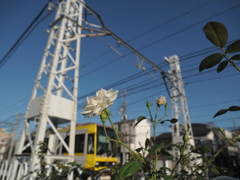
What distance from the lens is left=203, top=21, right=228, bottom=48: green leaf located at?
19.2 inches

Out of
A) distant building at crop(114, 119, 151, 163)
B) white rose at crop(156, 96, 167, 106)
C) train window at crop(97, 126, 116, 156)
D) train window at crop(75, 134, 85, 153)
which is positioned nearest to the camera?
white rose at crop(156, 96, 167, 106)

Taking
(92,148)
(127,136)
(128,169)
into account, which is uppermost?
(127,136)

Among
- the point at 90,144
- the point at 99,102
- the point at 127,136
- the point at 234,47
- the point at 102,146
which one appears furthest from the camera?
the point at 127,136

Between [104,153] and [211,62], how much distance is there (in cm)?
641

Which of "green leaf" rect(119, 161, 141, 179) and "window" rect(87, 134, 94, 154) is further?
"window" rect(87, 134, 94, 154)

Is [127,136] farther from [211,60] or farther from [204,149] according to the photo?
[211,60]

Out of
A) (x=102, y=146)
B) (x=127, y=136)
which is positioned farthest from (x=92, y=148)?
(x=127, y=136)

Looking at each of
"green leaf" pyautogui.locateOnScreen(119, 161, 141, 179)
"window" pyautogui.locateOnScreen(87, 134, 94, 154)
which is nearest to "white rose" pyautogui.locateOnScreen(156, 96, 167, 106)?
"green leaf" pyautogui.locateOnScreen(119, 161, 141, 179)

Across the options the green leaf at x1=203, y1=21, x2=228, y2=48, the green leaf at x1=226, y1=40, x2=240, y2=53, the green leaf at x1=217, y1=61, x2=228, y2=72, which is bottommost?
the green leaf at x1=217, y1=61, x2=228, y2=72

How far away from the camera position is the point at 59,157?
8.95ft

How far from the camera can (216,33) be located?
1.63 feet

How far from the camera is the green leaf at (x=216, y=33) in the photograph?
49 centimetres

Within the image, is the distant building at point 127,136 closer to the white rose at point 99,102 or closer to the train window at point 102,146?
the train window at point 102,146

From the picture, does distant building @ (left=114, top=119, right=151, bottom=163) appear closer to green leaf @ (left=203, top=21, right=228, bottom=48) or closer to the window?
the window
